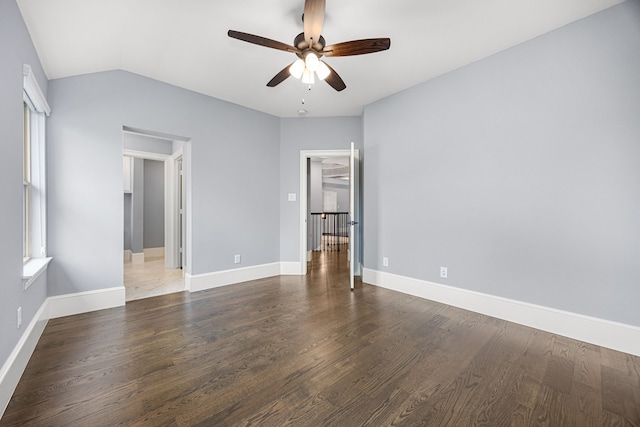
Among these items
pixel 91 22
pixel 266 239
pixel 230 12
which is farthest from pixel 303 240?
pixel 91 22

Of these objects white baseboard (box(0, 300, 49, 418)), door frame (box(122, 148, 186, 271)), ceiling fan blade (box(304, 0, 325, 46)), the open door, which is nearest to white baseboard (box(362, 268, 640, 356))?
the open door

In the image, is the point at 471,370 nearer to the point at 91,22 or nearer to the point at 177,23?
the point at 177,23

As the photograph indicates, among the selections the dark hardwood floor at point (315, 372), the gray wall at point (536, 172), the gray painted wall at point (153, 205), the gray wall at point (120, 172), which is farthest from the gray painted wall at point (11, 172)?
the gray painted wall at point (153, 205)

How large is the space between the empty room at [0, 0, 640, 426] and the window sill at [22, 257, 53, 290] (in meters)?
0.04

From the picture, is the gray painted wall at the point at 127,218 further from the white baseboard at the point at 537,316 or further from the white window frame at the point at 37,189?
the white baseboard at the point at 537,316

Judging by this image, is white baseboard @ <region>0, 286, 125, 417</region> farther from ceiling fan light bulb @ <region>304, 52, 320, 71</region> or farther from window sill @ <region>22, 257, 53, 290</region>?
ceiling fan light bulb @ <region>304, 52, 320, 71</region>

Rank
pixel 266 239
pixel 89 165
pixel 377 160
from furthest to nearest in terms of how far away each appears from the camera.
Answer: pixel 266 239 < pixel 377 160 < pixel 89 165

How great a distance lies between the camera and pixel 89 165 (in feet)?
9.62

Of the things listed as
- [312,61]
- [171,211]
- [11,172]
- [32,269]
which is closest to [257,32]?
[312,61]

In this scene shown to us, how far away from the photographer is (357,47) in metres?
2.10

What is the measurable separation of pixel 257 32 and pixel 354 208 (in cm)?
263

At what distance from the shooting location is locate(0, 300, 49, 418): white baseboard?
153 cm

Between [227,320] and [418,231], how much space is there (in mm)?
2514

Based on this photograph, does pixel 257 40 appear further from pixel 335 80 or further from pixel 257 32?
pixel 335 80
